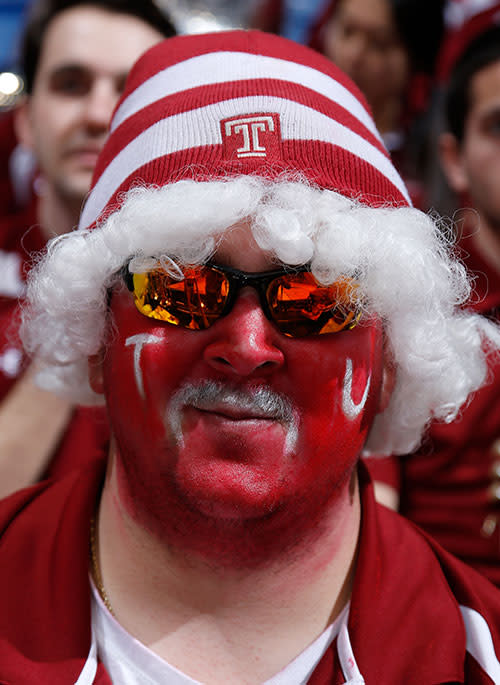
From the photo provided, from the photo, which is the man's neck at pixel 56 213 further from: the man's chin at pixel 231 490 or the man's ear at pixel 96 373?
the man's chin at pixel 231 490

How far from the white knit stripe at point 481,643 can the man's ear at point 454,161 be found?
1851 millimetres

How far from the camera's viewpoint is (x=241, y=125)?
133cm

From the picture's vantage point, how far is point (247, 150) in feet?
4.32

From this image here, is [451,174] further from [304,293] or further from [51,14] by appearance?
[304,293]

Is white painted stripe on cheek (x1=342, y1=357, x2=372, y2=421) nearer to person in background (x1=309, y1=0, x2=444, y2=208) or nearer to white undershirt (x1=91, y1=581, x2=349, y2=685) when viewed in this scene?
white undershirt (x1=91, y1=581, x2=349, y2=685)

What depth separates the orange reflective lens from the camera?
4.17ft

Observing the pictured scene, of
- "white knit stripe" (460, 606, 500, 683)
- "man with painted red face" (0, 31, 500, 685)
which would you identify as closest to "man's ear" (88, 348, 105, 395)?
"man with painted red face" (0, 31, 500, 685)

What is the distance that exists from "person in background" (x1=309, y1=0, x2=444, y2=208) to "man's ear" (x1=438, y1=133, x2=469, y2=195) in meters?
0.34

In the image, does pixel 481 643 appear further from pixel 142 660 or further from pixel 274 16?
pixel 274 16

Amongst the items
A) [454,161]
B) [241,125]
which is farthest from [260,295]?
[454,161]

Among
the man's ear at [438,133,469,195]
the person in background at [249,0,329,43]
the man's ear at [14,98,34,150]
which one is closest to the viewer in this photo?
the man's ear at [438,133,469,195]

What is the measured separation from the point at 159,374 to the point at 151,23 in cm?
203

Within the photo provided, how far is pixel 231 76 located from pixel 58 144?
4.61 feet

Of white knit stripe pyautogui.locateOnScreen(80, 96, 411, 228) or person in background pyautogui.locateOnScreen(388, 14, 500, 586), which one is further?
person in background pyautogui.locateOnScreen(388, 14, 500, 586)
